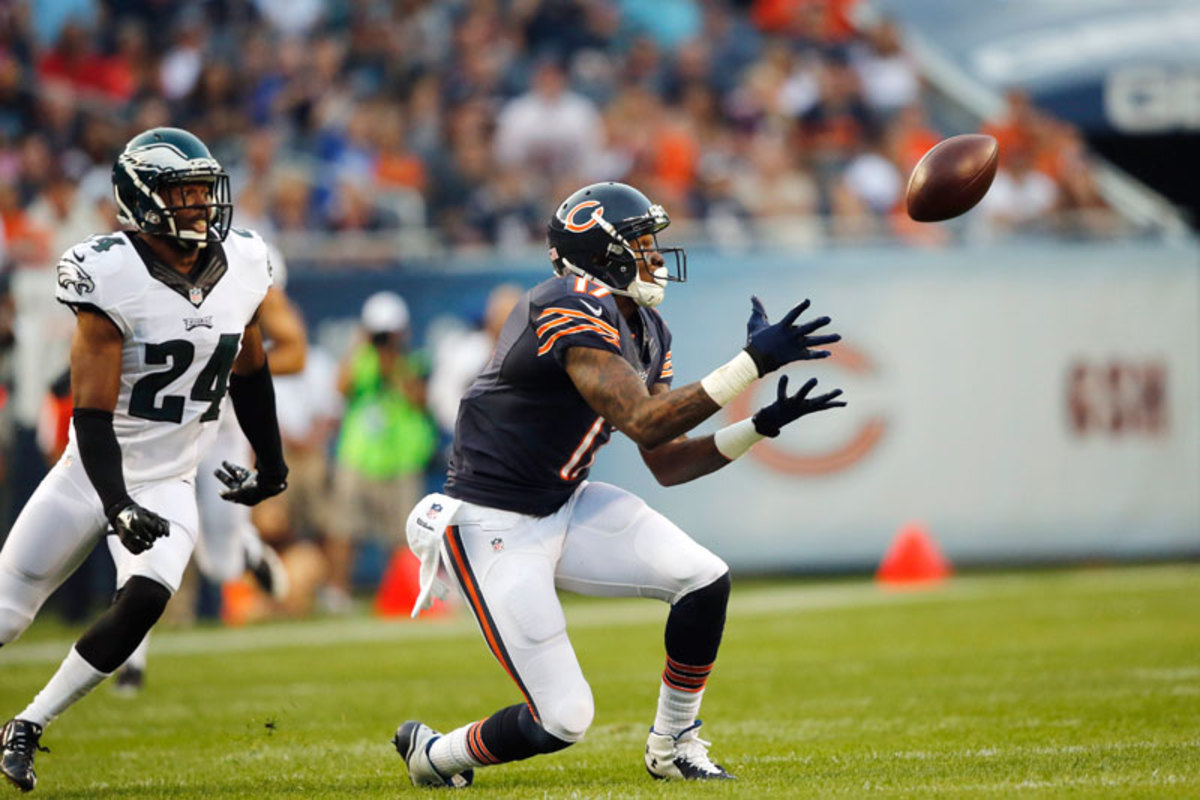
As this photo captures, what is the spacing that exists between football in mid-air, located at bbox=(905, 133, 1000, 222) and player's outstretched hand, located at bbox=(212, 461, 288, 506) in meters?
2.18

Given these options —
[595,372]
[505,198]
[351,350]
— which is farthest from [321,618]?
[595,372]

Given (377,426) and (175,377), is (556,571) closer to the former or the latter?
(175,377)

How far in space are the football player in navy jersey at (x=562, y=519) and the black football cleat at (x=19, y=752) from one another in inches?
40.8

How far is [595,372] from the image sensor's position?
4656mm

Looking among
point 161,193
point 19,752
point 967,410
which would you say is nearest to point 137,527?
point 19,752

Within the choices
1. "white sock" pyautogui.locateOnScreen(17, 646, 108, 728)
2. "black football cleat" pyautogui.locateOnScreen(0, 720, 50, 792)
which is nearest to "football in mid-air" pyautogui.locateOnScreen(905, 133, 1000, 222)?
"white sock" pyautogui.locateOnScreen(17, 646, 108, 728)

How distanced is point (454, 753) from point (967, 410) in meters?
7.95

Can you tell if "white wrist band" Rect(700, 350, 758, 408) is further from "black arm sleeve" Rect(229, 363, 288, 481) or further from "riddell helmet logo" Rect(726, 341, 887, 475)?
"riddell helmet logo" Rect(726, 341, 887, 475)

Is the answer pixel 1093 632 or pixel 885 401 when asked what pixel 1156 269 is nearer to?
pixel 885 401

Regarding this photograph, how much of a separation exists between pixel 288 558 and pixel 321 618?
0.56 metres

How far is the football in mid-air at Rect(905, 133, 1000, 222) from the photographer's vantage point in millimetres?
5578

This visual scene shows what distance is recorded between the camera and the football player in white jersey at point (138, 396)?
16.2 feet

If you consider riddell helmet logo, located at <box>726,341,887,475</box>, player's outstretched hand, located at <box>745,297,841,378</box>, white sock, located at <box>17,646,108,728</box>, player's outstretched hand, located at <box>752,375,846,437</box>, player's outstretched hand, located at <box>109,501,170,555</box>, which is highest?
player's outstretched hand, located at <box>745,297,841,378</box>

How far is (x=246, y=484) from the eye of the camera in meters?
5.62
